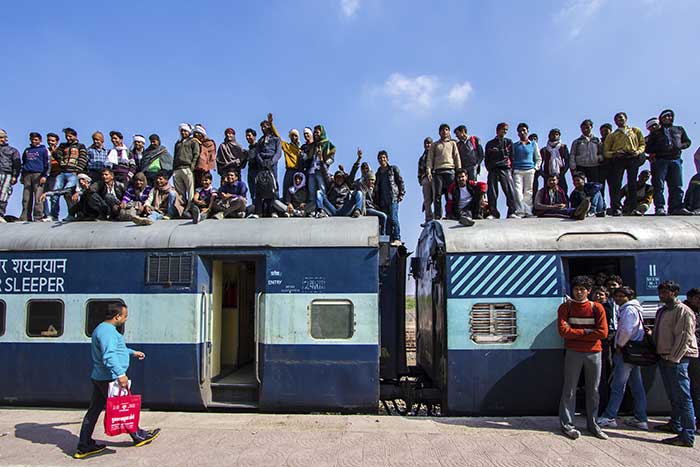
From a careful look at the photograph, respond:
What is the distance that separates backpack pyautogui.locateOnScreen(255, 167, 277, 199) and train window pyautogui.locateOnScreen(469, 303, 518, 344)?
4.28 m

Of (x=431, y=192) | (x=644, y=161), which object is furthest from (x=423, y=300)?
(x=644, y=161)

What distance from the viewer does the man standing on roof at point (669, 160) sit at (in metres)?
9.76

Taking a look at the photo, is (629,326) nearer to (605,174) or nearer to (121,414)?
(605,174)

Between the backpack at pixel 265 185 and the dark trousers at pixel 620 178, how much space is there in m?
6.33

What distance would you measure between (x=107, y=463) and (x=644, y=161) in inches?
391

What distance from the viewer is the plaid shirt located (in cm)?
1071

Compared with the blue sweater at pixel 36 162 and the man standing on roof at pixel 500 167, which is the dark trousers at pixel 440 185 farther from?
the blue sweater at pixel 36 162

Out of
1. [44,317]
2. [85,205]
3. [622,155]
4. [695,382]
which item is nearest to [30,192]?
[85,205]

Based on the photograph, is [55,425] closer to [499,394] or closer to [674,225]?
[499,394]

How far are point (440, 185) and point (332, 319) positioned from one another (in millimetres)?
3743

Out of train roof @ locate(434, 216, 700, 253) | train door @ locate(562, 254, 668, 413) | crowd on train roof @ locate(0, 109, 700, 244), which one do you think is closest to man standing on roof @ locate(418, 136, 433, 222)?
crowd on train roof @ locate(0, 109, 700, 244)

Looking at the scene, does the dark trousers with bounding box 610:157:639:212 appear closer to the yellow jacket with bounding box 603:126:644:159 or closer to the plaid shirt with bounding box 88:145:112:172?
the yellow jacket with bounding box 603:126:644:159

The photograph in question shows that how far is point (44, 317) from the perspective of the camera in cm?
877

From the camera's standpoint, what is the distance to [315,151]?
10562 mm
